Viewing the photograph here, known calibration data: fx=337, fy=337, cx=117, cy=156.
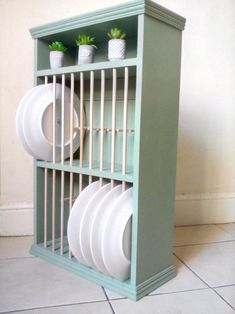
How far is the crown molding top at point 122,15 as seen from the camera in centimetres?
114

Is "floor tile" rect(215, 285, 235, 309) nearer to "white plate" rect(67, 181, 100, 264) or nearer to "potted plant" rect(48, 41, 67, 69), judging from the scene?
"white plate" rect(67, 181, 100, 264)

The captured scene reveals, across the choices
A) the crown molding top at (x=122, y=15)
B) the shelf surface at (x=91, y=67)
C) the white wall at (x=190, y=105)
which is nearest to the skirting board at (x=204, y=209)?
the white wall at (x=190, y=105)

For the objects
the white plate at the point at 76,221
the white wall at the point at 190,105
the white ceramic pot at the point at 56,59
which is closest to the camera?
the white plate at the point at 76,221

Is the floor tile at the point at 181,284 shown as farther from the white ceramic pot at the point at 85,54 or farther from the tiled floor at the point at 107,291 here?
the white ceramic pot at the point at 85,54

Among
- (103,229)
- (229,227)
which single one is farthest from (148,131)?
(229,227)

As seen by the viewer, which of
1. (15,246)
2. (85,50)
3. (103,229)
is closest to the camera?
(103,229)

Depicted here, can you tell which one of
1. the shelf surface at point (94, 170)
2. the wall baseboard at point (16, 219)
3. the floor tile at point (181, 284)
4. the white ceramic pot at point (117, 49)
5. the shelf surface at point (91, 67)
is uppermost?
the white ceramic pot at point (117, 49)

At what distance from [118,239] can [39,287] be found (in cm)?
37

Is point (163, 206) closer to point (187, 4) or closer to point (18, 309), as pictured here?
point (18, 309)

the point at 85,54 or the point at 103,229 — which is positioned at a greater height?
the point at 85,54

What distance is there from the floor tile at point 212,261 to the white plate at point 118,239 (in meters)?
0.38

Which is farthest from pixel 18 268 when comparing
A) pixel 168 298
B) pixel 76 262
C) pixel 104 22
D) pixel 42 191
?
pixel 104 22

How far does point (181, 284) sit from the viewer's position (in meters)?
1.34

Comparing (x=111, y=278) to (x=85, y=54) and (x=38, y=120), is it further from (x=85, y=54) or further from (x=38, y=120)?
(x=85, y=54)
